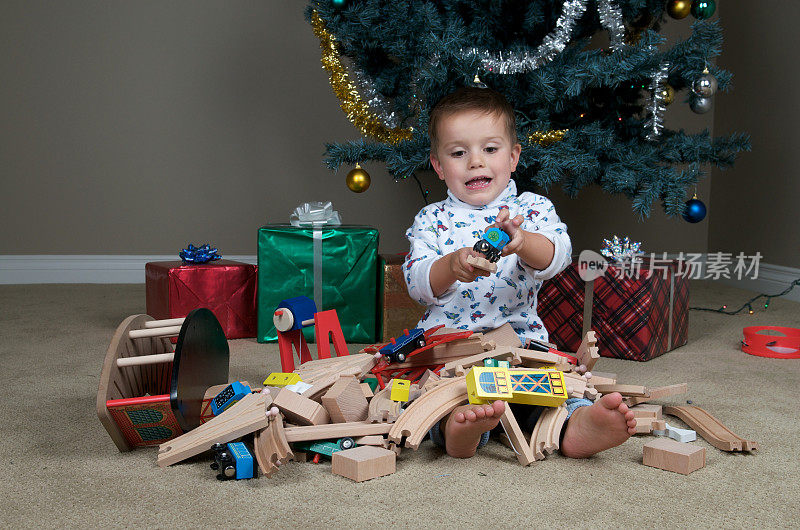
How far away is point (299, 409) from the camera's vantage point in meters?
0.94

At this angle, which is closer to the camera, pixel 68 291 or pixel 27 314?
pixel 27 314

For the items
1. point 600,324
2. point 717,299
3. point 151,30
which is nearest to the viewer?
point 600,324

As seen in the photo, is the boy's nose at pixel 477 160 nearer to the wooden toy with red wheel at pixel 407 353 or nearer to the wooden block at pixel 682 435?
the wooden toy with red wheel at pixel 407 353

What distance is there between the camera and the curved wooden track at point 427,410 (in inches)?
34.8

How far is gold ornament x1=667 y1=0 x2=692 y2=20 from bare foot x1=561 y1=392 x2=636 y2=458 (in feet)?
4.29


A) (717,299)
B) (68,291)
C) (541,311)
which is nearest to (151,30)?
(68,291)

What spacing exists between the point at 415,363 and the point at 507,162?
0.39m

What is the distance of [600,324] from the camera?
1.56m

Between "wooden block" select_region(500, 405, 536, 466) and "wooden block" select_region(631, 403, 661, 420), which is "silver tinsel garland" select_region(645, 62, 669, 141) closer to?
"wooden block" select_region(631, 403, 661, 420)

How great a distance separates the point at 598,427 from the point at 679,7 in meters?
1.35

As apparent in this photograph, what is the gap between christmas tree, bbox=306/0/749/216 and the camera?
62.9 inches

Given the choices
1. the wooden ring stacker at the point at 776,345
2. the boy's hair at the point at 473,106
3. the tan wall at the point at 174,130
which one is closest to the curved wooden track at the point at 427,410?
the boy's hair at the point at 473,106

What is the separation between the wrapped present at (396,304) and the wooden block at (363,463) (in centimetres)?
82

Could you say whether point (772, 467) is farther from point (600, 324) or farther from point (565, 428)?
point (600, 324)
